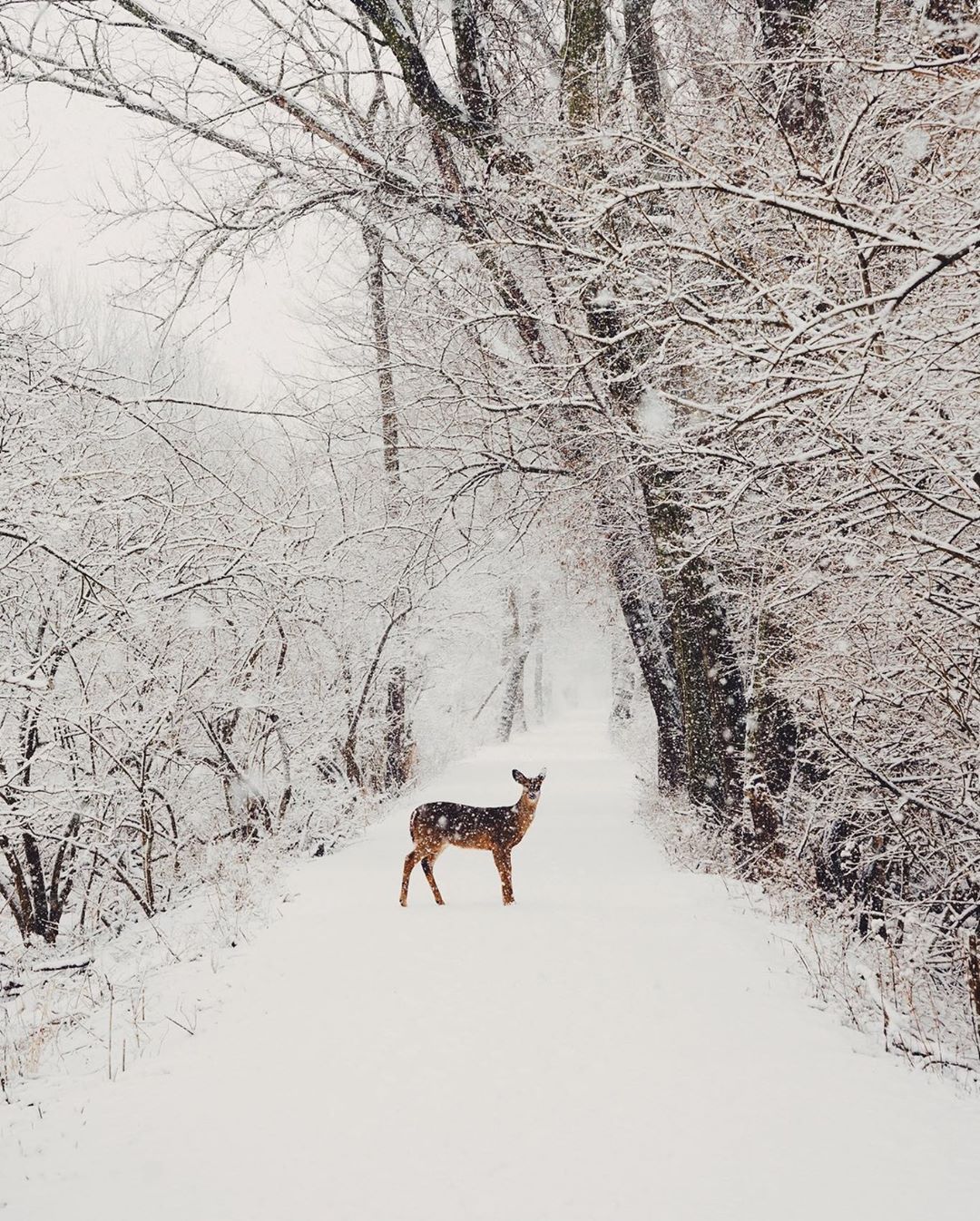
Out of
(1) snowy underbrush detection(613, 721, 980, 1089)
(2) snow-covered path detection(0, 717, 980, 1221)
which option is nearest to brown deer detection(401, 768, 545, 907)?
(2) snow-covered path detection(0, 717, 980, 1221)

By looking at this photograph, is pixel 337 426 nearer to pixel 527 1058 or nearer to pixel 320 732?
pixel 320 732

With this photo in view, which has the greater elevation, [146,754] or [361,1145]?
[146,754]

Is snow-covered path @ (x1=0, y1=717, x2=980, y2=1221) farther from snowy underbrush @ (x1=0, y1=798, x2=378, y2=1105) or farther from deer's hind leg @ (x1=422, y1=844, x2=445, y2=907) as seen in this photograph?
deer's hind leg @ (x1=422, y1=844, x2=445, y2=907)

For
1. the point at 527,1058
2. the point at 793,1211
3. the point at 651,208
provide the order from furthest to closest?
1. the point at 651,208
2. the point at 527,1058
3. the point at 793,1211

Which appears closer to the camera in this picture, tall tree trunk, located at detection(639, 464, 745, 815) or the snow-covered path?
the snow-covered path

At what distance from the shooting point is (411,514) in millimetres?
13211

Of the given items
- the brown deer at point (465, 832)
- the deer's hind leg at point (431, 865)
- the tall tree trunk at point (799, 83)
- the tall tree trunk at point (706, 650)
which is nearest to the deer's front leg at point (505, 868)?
the brown deer at point (465, 832)

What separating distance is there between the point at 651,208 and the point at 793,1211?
29.5ft

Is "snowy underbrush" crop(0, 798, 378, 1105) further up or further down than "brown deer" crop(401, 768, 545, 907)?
further down

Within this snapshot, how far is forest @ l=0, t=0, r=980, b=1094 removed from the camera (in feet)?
13.3

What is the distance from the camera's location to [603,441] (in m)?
9.65

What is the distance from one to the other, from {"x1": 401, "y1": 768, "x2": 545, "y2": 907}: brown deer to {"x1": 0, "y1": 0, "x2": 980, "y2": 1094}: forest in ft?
7.95

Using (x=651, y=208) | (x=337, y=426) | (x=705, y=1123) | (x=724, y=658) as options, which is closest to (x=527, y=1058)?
(x=705, y=1123)

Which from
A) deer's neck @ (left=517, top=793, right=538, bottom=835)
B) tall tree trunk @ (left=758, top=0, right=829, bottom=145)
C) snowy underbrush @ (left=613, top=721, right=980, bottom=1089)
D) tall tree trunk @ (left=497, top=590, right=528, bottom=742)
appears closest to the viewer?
snowy underbrush @ (left=613, top=721, right=980, bottom=1089)
